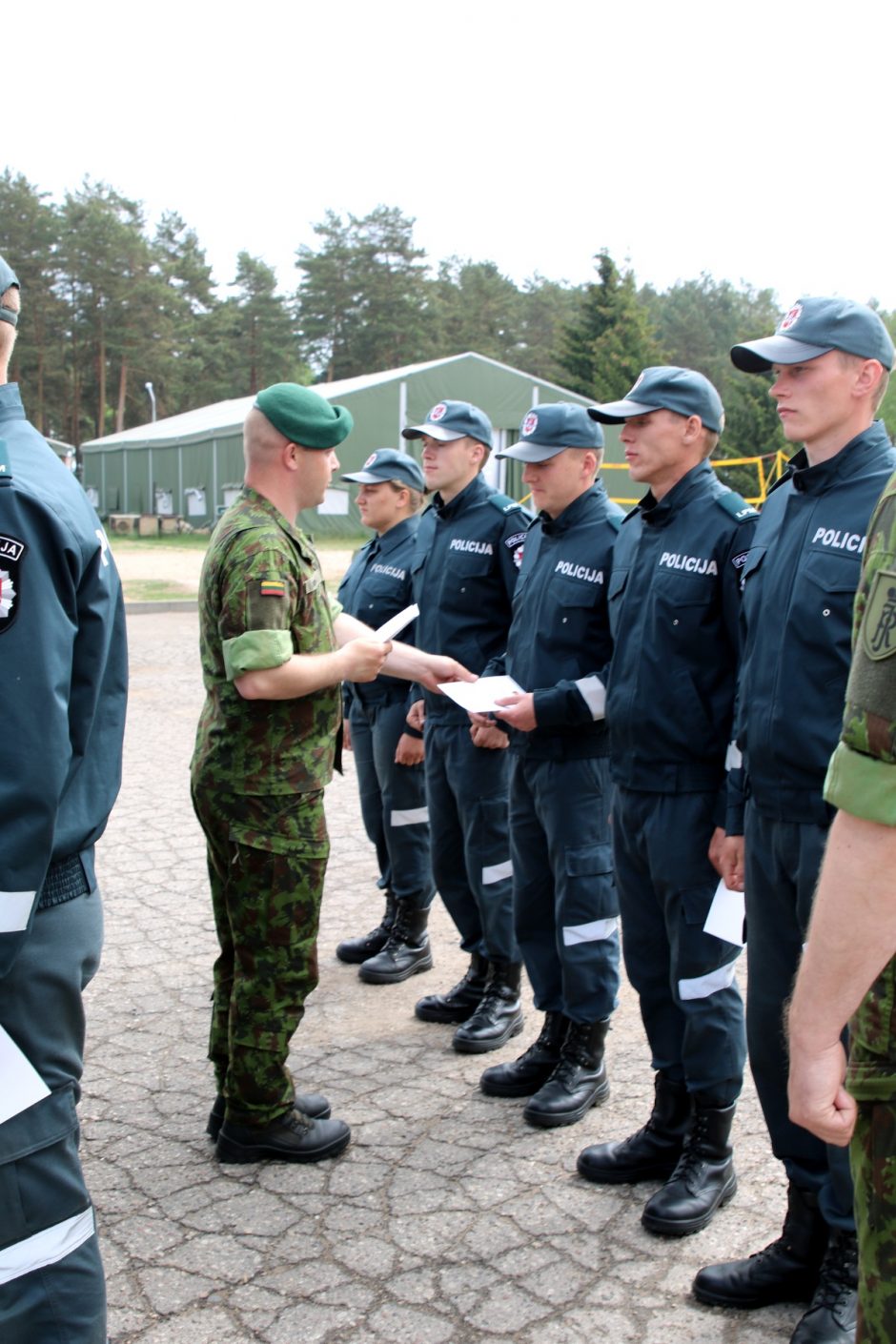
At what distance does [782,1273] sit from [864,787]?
6.13 ft

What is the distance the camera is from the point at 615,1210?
3.24m

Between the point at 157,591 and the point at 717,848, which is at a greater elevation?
the point at 717,848

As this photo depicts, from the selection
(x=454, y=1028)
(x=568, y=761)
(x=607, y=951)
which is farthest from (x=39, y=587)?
(x=454, y=1028)

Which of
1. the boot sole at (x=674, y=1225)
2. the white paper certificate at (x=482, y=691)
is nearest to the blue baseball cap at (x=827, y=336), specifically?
the white paper certificate at (x=482, y=691)

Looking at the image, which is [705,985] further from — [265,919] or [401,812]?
[401,812]

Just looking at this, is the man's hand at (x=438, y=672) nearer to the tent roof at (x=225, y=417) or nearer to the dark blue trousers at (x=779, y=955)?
the dark blue trousers at (x=779, y=955)

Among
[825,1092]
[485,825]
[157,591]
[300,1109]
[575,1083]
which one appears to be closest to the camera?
[825,1092]

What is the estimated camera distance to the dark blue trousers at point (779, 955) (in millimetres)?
2676

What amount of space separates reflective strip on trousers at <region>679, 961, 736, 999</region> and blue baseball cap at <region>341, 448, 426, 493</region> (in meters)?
2.88

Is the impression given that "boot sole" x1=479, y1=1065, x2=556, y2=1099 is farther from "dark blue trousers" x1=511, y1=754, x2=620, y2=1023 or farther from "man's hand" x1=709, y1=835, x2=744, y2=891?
"man's hand" x1=709, y1=835, x2=744, y2=891

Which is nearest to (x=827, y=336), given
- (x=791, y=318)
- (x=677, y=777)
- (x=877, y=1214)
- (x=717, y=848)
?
(x=791, y=318)

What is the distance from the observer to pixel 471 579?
15.3 feet

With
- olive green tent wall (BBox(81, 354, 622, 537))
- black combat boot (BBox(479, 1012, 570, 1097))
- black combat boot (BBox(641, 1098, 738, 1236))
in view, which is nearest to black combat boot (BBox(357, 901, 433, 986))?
black combat boot (BBox(479, 1012, 570, 1097))

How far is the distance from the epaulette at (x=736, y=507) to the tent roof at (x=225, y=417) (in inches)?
1064
